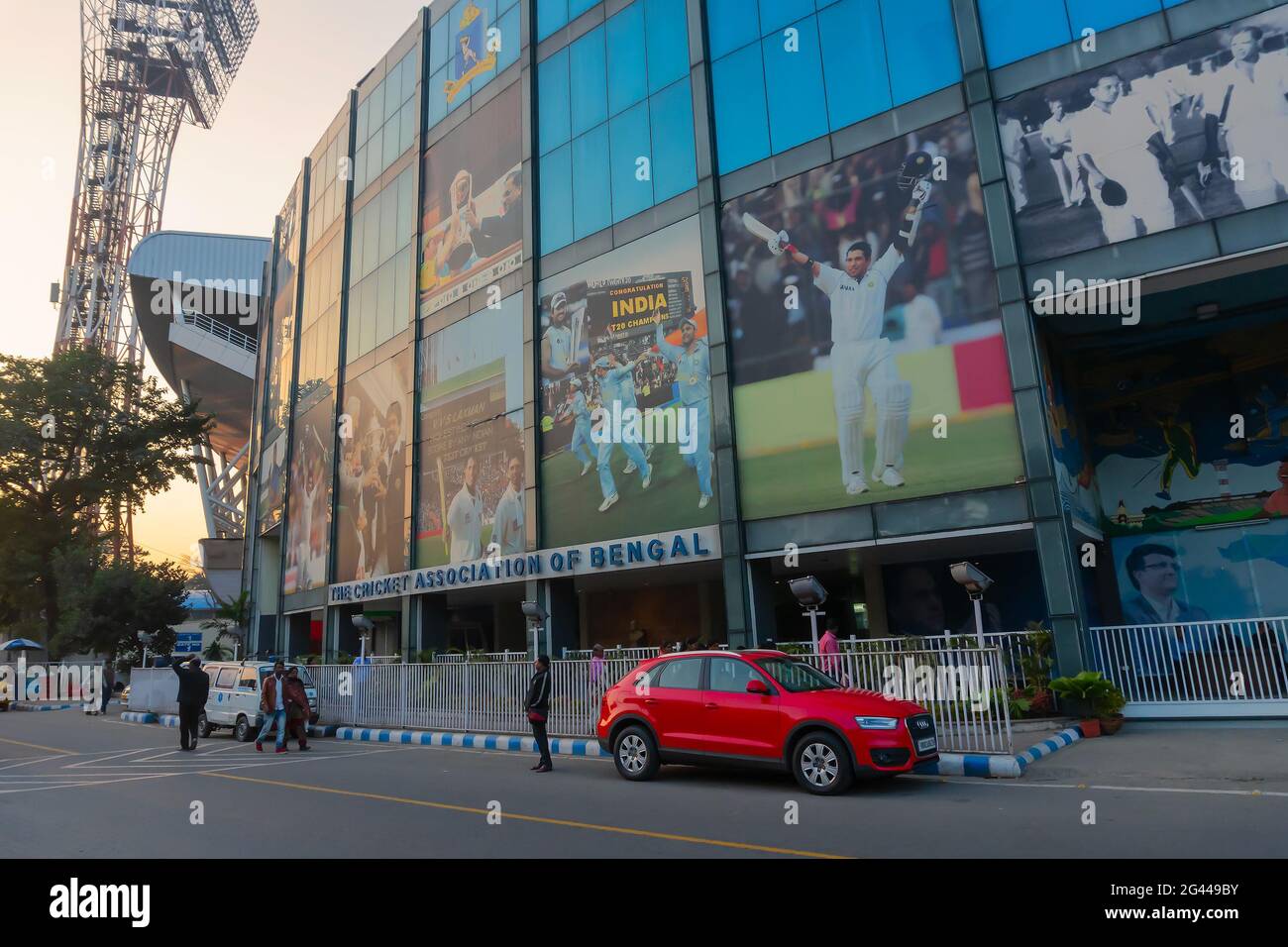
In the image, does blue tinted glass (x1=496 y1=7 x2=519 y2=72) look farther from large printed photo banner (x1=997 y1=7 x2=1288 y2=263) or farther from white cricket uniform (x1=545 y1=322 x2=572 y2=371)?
large printed photo banner (x1=997 y1=7 x2=1288 y2=263)

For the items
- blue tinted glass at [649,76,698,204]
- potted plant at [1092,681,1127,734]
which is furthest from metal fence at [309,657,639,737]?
blue tinted glass at [649,76,698,204]

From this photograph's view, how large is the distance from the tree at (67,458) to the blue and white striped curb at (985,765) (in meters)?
43.8

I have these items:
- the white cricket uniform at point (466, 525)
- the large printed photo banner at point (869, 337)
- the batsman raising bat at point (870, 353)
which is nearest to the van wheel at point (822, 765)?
the large printed photo banner at point (869, 337)

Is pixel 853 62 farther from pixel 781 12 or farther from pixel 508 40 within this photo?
pixel 508 40

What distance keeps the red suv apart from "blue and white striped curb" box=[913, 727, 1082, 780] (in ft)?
4.15

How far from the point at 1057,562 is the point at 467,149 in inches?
922

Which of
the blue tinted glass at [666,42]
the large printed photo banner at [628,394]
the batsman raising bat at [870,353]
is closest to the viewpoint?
the batsman raising bat at [870,353]

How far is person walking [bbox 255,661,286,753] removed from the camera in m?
16.1

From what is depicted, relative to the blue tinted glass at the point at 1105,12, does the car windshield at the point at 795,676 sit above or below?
below

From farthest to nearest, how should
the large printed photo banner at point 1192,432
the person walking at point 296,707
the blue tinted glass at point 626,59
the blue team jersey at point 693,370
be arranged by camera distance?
the blue tinted glass at point 626,59, the blue team jersey at point 693,370, the large printed photo banner at point 1192,432, the person walking at point 296,707

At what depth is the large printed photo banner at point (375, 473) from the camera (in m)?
28.8

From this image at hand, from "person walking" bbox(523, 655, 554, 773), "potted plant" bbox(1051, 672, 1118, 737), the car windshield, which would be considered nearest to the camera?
the car windshield

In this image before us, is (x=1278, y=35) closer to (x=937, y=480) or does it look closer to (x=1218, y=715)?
(x=937, y=480)

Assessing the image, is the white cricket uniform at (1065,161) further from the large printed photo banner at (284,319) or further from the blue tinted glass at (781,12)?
the large printed photo banner at (284,319)
